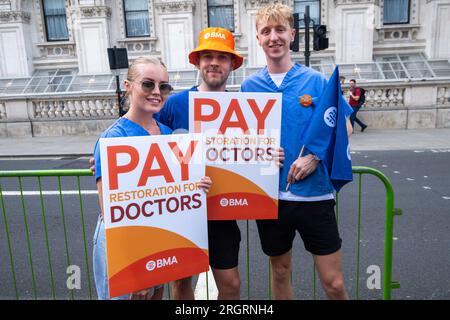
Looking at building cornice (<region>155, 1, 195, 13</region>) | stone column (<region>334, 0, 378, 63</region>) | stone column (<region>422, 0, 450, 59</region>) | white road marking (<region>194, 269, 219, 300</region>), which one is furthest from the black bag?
white road marking (<region>194, 269, 219, 300</region>)

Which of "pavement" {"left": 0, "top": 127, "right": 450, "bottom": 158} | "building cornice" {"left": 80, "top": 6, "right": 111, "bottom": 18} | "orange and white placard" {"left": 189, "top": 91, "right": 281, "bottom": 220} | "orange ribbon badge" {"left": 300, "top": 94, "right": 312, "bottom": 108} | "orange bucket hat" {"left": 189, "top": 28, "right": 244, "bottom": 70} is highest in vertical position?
"building cornice" {"left": 80, "top": 6, "right": 111, "bottom": 18}

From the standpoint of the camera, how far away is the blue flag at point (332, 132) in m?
2.29

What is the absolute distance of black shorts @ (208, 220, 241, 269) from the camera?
2.53 meters

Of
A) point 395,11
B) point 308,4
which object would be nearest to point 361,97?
point 308,4

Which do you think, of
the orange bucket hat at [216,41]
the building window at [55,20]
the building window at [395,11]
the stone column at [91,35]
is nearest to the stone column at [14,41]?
the building window at [55,20]

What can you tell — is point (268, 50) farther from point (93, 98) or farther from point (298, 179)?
point (93, 98)

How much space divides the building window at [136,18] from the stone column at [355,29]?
952 cm

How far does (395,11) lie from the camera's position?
18797 millimetres

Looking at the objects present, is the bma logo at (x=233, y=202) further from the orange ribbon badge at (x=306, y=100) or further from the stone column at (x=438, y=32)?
the stone column at (x=438, y=32)

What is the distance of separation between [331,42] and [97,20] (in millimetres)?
11558

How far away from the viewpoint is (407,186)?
7.45 metres

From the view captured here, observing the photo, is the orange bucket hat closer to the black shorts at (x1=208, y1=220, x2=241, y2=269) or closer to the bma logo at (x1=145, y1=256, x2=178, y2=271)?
the black shorts at (x1=208, y1=220, x2=241, y2=269)

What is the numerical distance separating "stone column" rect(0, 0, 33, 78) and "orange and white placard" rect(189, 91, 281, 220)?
20292 mm

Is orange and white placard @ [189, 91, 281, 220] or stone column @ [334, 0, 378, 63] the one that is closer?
orange and white placard @ [189, 91, 281, 220]
